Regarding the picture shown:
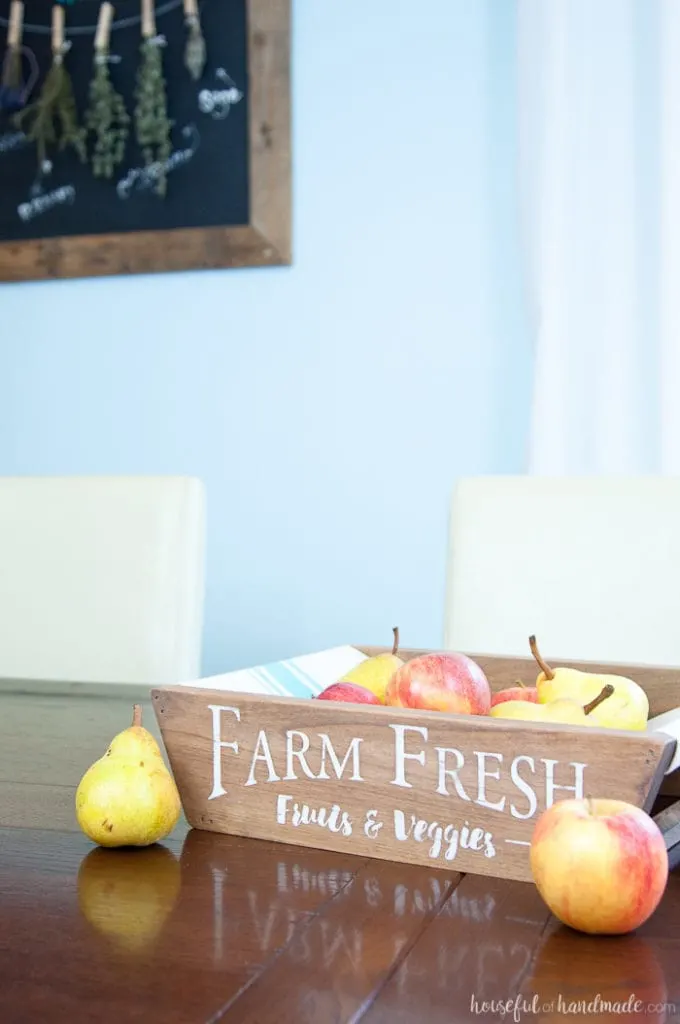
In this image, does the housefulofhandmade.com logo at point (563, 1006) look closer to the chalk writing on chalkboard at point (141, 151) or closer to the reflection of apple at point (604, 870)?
the reflection of apple at point (604, 870)

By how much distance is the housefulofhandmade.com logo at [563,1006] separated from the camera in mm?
463

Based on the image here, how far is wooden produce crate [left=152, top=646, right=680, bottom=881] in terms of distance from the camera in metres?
0.62

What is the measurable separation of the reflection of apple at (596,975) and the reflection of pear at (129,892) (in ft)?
0.64

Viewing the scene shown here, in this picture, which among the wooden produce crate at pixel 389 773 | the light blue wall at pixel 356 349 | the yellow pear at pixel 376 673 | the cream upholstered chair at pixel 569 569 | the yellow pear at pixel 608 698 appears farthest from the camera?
the light blue wall at pixel 356 349

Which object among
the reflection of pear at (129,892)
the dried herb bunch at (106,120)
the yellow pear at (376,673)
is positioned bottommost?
the reflection of pear at (129,892)

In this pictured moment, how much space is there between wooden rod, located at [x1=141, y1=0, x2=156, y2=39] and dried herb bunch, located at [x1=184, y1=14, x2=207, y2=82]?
0.30ft

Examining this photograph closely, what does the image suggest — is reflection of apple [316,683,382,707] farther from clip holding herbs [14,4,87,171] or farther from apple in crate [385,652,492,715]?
clip holding herbs [14,4,87,171]

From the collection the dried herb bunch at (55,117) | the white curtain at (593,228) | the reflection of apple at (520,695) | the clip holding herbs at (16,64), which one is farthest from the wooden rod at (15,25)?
the reflection of apple at (520,695)

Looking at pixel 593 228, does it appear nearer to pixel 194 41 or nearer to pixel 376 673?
pixel 194 41

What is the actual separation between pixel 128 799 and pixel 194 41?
7.30 ft

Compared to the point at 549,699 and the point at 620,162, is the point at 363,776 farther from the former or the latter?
the point at 620,162

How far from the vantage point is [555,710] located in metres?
0.68

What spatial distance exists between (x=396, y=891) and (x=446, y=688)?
5.7 inches

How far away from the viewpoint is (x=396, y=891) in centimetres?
61
